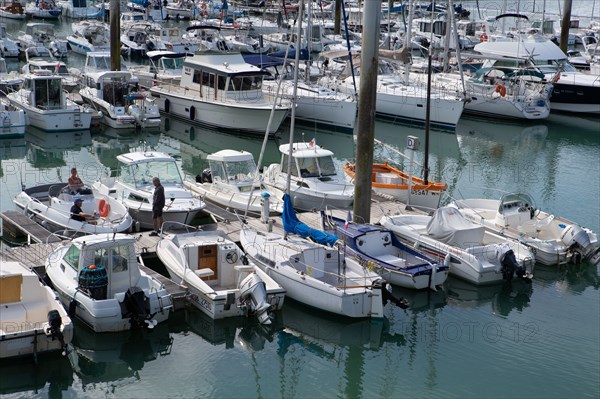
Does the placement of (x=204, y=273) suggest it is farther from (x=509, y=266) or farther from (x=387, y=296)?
(x=509, y=266)

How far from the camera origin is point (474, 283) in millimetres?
21484

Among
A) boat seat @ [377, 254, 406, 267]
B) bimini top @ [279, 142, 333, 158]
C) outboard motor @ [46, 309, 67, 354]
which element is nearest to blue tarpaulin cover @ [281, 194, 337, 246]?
boat seat @ [377, 254, 406, 267]

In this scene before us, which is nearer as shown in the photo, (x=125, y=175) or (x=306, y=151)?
(x=125, y=175)

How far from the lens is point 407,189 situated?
26.4 m

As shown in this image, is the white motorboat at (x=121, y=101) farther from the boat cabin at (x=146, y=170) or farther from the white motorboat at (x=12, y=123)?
the boat cabin at (x=146, y=170)

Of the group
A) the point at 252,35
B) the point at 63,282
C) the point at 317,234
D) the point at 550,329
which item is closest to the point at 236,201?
the point at 317,234

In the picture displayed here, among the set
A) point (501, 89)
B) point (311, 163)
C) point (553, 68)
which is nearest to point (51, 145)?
point (311, 163)

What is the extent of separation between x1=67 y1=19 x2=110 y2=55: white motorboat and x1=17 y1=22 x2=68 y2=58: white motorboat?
0.84 meters

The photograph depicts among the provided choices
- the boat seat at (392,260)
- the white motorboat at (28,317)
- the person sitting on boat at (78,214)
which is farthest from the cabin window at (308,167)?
the white motorboat at (28,317)

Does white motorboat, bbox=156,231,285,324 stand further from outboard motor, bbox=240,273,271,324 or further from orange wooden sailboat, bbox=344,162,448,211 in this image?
orange wooden sailboat, bbox=344,162,448,211

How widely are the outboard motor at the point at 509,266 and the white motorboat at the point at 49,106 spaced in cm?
2085

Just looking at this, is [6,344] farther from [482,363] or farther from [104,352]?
[482,363]

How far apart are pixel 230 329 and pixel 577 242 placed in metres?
9.76

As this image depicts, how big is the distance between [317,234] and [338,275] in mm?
1626
